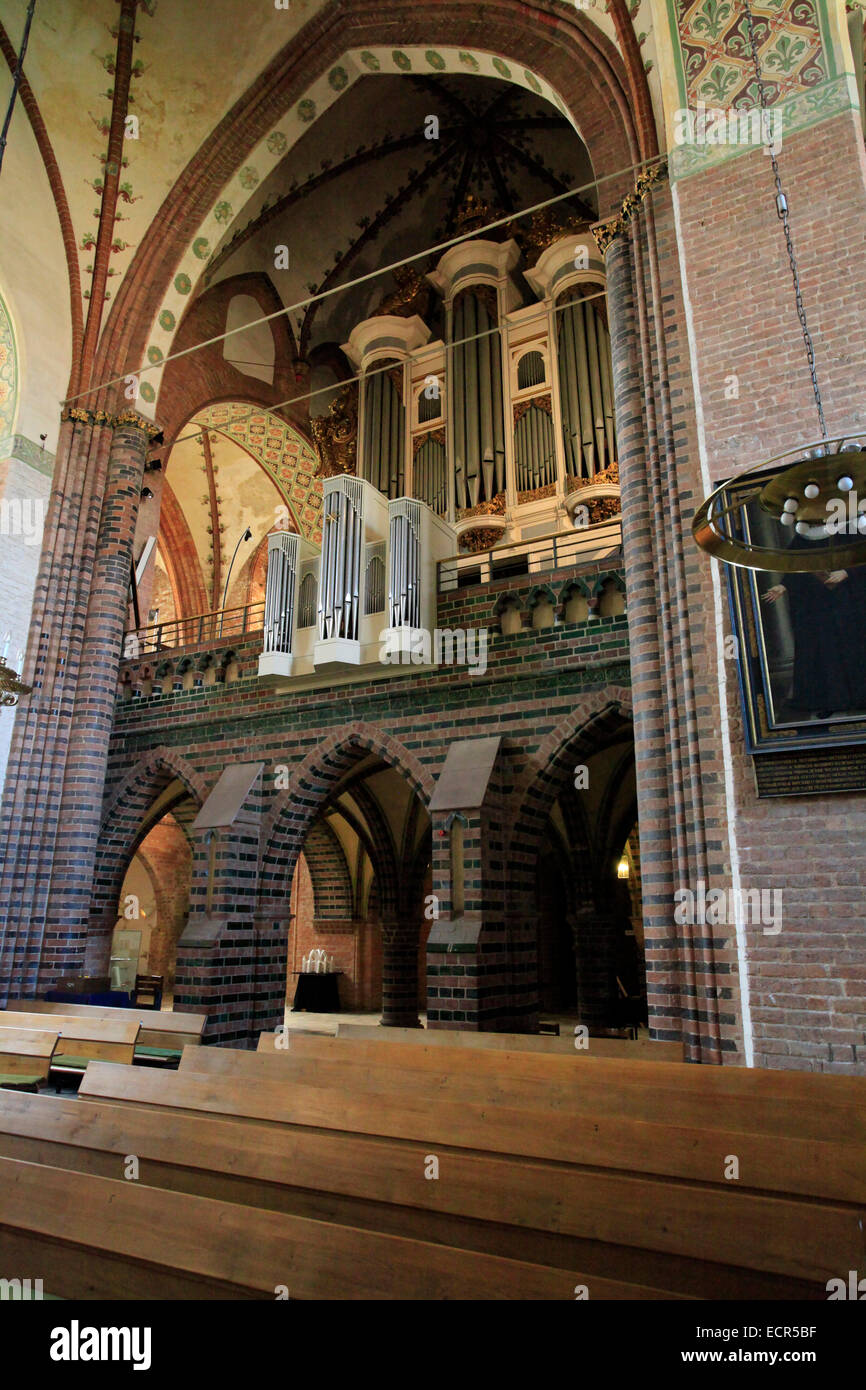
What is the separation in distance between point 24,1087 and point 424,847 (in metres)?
8.24

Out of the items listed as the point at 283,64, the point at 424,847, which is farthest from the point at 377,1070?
the point at 283,64

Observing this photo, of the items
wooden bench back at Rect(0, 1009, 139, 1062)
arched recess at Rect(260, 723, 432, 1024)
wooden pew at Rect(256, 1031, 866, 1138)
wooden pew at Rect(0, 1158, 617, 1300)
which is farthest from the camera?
arched recess at Rect(260, 723, 432, 1024)

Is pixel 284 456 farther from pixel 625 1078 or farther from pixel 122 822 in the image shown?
pixel 625 1078

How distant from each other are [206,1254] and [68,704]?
857 centimetres

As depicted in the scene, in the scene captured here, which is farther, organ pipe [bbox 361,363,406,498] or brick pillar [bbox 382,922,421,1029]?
organ pipe [bbox 361,363,406,498]

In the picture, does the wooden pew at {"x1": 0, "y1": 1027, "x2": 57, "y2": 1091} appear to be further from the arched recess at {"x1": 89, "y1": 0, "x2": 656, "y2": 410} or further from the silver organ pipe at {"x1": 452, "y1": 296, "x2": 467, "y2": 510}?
the silver organ pipe at {"x1": 452, "y1": 296, "x2": 467, "y2": 510}

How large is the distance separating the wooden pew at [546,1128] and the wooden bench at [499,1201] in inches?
2.3

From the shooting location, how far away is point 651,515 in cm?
637

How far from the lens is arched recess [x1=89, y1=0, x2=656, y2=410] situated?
7.59m

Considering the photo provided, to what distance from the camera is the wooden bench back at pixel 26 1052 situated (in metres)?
5.28

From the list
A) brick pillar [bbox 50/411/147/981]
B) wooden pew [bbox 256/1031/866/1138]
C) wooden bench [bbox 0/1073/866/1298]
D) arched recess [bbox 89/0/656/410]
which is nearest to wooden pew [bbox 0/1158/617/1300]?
wooden bench [bbox 0/1073/866/1298]

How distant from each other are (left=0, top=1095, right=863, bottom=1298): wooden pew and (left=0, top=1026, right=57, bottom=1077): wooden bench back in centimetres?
213

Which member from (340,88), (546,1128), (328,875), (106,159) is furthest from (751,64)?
(328,875)

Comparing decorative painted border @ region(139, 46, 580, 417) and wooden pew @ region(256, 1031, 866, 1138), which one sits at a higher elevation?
decorative painted border @ region(139, 46, 580, 417)
